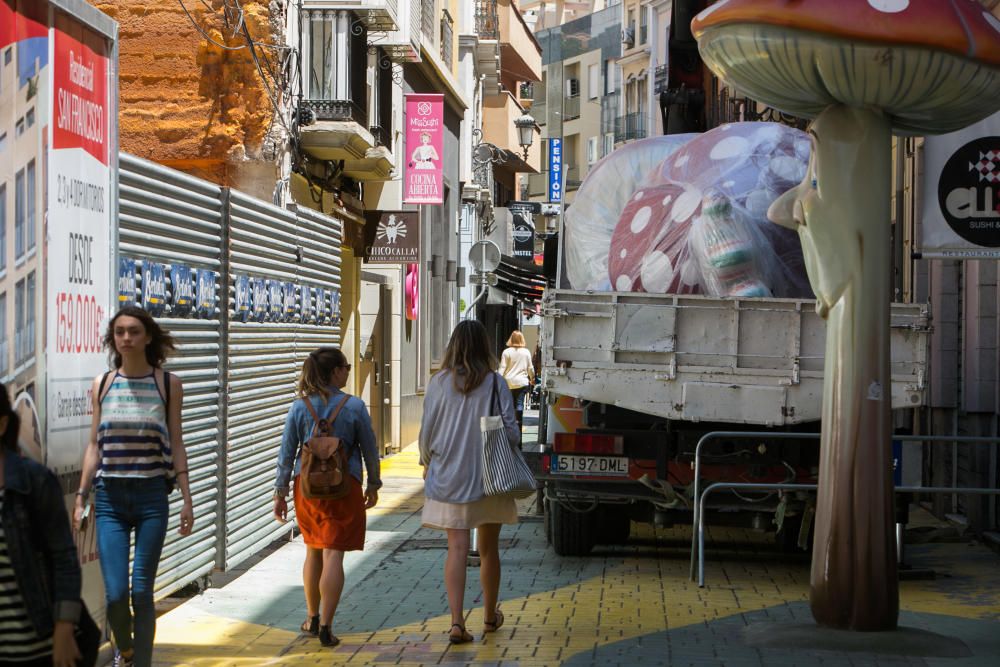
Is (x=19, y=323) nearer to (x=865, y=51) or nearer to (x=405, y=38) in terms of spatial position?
(x=865, y=51)

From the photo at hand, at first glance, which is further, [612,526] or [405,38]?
[405,38]

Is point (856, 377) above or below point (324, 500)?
above

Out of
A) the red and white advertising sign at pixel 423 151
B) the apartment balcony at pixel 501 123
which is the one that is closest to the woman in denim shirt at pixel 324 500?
the red and white advertising sign at pixel 423 151

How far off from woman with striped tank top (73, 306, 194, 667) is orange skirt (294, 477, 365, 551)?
61.9 inches

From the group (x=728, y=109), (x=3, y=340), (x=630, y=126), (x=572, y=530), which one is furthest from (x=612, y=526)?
(x=630, y=126)

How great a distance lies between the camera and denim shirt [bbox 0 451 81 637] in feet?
14.8

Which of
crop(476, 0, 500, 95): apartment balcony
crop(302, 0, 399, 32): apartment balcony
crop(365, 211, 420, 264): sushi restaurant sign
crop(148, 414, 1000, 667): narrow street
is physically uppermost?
crop(476, 0, 500, 95): apartment balcony

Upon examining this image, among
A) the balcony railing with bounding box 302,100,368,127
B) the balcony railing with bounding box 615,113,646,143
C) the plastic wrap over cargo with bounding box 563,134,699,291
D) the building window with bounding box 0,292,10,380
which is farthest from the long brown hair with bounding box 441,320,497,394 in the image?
the balcony railing with bounding box 615,113,646,143

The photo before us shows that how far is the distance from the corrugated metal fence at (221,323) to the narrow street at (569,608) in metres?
0.44

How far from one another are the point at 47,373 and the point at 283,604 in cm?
364

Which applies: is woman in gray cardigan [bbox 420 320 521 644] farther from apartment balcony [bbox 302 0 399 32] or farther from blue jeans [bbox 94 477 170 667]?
apartment balcony [bbox 302 0 399 32]

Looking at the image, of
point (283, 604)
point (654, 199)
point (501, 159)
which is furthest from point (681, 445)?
point (501, 159)

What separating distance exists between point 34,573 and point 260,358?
7.66m

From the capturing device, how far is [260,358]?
12172 mm
